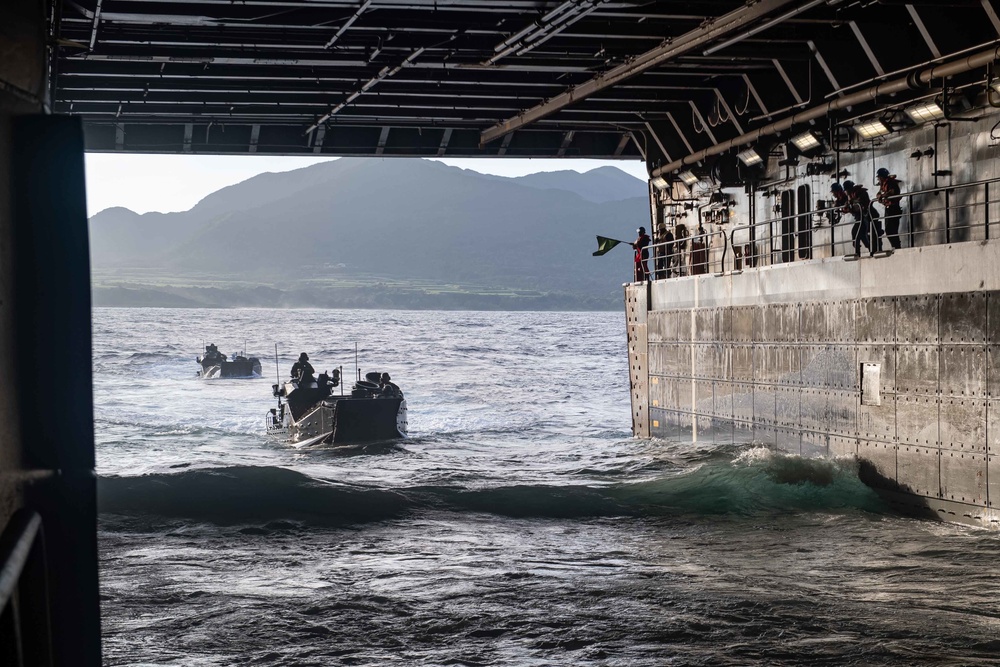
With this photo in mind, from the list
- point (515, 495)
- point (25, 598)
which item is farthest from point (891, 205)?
point (25, 598)

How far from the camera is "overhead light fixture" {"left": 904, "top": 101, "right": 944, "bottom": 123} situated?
18.8 metres

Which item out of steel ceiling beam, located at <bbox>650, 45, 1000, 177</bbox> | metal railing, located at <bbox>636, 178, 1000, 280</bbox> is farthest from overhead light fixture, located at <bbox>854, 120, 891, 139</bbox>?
metal railing, located at <bbox>636, 178, 1000, 280</bbox>

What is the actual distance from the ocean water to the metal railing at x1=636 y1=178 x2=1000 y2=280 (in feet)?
15.1

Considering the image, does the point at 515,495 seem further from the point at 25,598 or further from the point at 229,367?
the point at 229,367

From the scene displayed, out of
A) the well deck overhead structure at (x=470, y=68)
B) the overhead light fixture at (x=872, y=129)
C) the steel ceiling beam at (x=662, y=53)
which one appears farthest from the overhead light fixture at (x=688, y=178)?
the overhead light fixture at (x=872, y=129)

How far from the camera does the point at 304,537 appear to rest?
62.1ft

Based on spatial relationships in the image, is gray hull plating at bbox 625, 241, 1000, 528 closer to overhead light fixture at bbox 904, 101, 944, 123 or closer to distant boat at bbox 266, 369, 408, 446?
overhead light fixture at bbox 904, 101, 944, 123

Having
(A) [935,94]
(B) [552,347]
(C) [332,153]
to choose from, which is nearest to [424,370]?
(B) [552,347]

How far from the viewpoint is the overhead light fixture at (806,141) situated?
2286 cm

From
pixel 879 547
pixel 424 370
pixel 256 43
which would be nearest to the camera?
pixel 879 547

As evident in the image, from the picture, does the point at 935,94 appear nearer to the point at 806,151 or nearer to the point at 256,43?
the point at 806,151

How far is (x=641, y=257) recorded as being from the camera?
32062mm

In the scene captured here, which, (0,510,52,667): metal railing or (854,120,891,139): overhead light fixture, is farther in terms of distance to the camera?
(854,120,891,139): overhead light fixture

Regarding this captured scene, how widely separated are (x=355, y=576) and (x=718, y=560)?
540 cm
